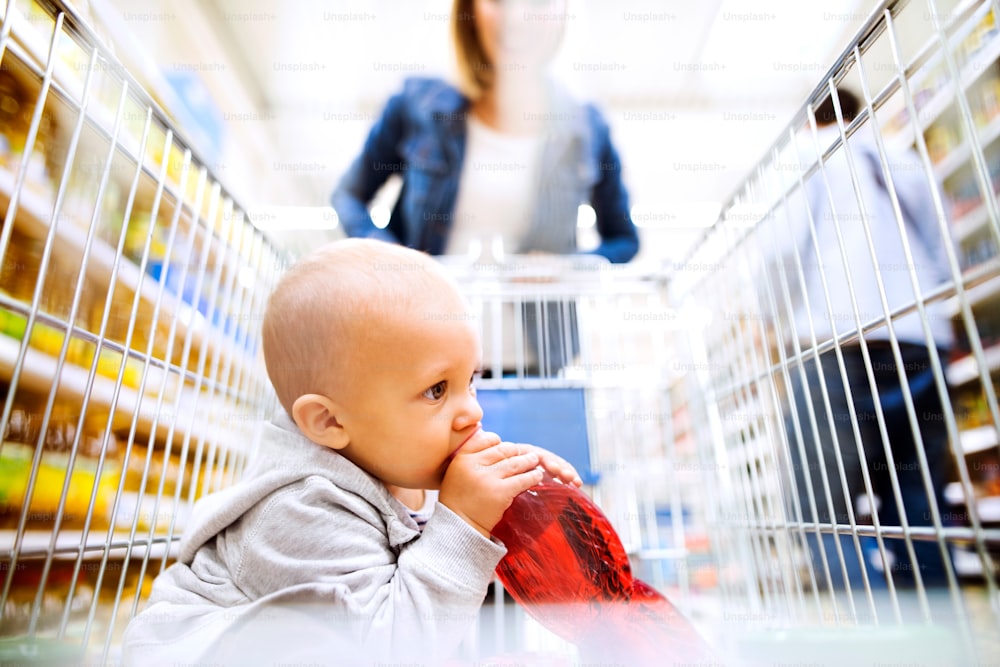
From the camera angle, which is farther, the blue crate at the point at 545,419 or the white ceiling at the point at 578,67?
the white ceiling at the point at 578,67

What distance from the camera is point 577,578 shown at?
22.9 inches

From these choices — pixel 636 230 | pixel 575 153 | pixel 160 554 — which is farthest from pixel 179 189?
pixel 636 230

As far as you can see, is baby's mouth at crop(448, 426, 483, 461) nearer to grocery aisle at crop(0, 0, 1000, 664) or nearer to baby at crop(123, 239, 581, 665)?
baby at crop(123, 239, 581, 665)

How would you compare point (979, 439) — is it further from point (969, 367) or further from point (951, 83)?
point (951, 83)

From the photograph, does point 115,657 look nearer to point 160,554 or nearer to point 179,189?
point 160,554

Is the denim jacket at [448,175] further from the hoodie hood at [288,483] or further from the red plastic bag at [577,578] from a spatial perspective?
the red plastic bag at [577,578]

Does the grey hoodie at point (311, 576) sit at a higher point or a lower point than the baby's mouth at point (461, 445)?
lower

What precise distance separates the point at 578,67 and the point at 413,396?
4.28ft

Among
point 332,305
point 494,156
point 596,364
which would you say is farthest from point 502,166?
point 332,305

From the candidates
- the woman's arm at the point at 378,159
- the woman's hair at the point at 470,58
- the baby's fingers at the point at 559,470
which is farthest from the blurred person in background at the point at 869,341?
the woman's arm at the point at 378,159

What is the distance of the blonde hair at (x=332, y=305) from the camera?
60 centimetres

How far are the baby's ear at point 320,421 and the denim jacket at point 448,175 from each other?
583 mm

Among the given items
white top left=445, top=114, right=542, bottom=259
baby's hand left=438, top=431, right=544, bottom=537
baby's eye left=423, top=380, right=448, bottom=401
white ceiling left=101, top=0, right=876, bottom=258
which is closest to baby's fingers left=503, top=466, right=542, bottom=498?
baby's hand left=438, top=431, right=544, bottom=537

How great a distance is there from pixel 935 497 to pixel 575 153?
94cm
